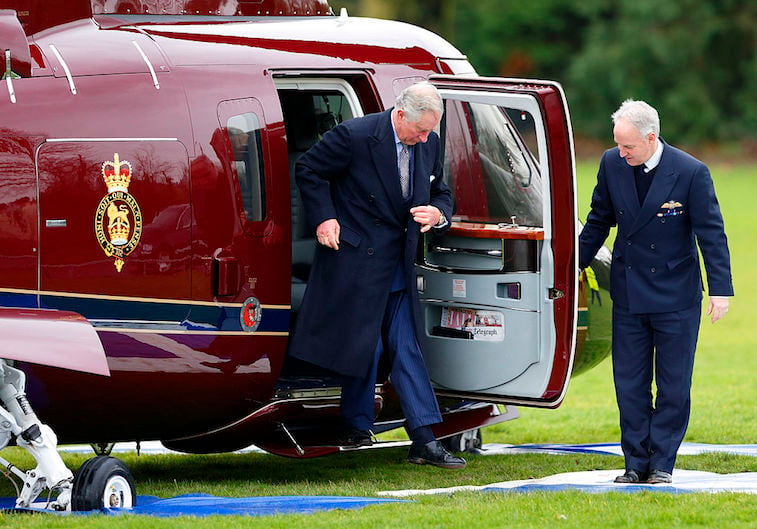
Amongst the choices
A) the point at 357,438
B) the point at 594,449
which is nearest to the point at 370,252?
the point at 357,438

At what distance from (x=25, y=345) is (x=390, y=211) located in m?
2.10

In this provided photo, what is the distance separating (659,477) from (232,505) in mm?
2138

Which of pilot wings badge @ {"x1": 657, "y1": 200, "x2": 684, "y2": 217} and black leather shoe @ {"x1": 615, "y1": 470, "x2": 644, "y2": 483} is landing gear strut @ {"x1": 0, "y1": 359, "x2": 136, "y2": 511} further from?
pilot wings badge @ {"x1": 657, "y1": 200, "x2": 684, "y2": 217}

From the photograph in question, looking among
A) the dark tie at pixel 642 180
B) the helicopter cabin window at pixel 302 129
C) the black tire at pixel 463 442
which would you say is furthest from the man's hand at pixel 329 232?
the black tire at pixel 463 442

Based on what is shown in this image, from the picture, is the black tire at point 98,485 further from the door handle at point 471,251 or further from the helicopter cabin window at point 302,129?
the door handle at point 471,251

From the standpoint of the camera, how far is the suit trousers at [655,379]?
7527 millimetres

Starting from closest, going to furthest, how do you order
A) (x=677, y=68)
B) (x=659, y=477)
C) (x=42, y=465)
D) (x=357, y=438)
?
(x=42, y=465), (x=659, y=477), (x=357, y=438), (x=677, y=68)

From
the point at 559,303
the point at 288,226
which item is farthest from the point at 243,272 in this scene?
the point at 559,303

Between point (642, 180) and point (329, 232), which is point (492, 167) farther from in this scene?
point (329, 232)

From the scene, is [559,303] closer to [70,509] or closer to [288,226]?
[288,226]

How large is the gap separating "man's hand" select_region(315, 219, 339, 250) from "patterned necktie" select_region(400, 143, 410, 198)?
0.43 meters

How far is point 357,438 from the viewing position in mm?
7922

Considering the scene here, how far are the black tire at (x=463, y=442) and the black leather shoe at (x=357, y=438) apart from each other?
4.72 feet

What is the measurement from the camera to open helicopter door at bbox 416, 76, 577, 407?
7637 mm
